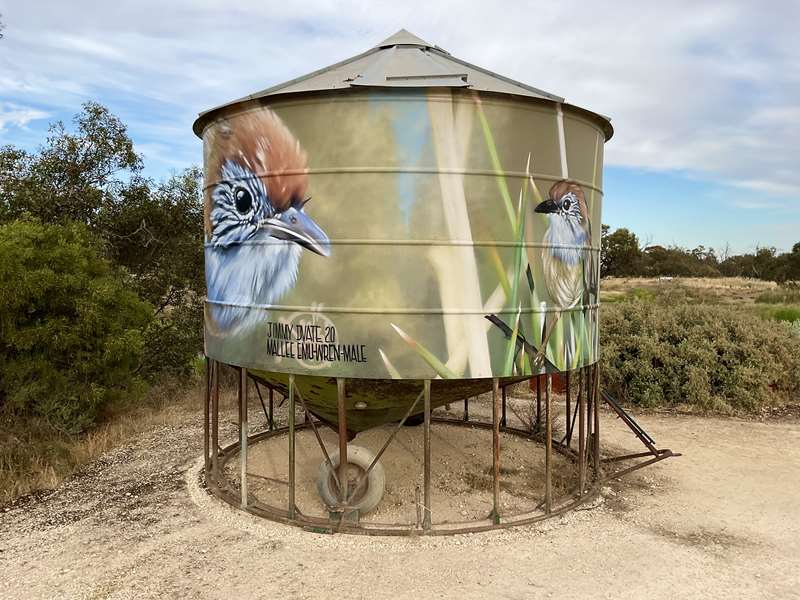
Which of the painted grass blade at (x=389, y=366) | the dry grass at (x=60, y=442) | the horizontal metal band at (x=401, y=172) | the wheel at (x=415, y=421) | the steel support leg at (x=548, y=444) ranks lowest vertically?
the dry grass at (x=60, y=442)

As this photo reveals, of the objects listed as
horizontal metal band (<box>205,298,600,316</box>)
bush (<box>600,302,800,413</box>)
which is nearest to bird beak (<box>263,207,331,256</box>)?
horizontal metal band (<box>205,298,600,316</box>)

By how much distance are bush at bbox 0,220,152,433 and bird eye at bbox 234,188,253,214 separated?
6156 mm

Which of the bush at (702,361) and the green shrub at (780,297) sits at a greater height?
the green shrub at (780,297)

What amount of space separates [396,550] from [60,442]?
27.5 ft

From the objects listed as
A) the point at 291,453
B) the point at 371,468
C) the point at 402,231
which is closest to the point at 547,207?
the point at 402,231

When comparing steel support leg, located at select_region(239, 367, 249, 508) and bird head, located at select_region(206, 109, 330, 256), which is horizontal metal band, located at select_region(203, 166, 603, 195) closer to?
bird head, located at select_region(206, 109, 330, 256)

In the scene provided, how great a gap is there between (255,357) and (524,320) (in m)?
3.85

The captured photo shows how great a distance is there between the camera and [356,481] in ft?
29.9

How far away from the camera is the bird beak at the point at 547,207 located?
8.45 m

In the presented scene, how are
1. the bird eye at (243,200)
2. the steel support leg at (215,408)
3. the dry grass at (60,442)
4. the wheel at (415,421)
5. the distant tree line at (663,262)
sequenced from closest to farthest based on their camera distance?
the bird eye at (243,200) → the steel support leg at (215,408) → the dry grass at (60,442) → the wheel at (415,421) → the distant tree line at (663,262)

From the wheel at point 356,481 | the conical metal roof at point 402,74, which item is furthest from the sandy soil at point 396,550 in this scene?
the conical metal roof at point 402,74

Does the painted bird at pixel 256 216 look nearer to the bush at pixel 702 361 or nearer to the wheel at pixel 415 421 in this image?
the wheel at pixel 415 421

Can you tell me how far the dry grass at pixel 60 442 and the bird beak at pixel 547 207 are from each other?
9536mm

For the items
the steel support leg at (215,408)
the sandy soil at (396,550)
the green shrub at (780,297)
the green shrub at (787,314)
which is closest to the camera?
the sandy soil at (396,550)
